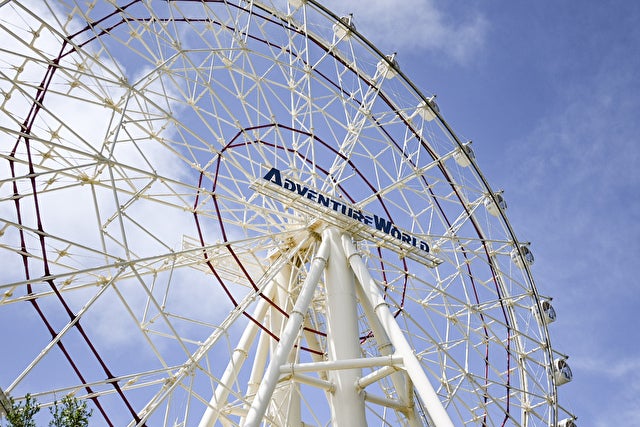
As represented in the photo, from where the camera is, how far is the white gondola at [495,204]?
27.5 m

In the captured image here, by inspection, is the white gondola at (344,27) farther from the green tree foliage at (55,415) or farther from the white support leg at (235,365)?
the green tree foliage at (55,415)

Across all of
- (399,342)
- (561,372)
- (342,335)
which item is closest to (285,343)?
(342,335)

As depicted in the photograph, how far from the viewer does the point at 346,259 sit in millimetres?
20109

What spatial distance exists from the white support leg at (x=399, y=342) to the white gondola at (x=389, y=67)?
7804 millimetres

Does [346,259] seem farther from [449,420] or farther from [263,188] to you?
[449,420]

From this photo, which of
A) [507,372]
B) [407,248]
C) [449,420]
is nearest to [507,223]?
[507,372]

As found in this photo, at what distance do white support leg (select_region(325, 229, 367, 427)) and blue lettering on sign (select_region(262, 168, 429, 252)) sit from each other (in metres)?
0.76

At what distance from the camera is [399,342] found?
17469 millimetres

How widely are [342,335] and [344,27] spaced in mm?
11627

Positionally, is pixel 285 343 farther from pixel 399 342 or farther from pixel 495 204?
pixel 495 204

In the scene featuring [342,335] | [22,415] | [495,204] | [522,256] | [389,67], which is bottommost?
[22,415]

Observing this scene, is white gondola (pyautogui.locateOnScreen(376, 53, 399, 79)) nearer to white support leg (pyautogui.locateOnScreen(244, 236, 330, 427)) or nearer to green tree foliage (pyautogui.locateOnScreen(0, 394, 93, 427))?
white support leg (pyautogui.locateOnScreen(244, 236, 330, 427))

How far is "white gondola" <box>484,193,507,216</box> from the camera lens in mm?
27453

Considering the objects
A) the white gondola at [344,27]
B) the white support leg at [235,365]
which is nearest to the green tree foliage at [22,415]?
the white support leg at [235,365]
